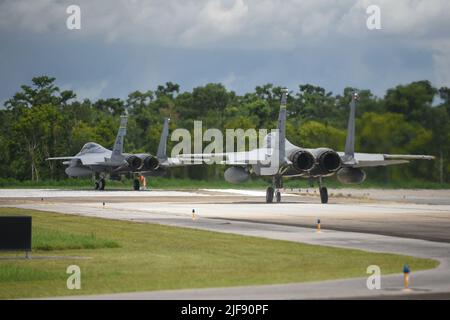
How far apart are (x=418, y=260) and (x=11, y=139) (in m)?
82.7

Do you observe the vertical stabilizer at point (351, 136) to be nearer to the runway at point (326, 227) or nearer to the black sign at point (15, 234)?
the runway at point (326, 227)

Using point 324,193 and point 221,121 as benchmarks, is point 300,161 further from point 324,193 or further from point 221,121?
point 221,121

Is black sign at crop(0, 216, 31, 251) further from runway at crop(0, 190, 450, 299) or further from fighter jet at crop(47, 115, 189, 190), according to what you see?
fighter jet at crop(47, 115, 189, 190)

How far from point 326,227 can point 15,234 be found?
12.6 meters

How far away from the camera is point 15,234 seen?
21188mm

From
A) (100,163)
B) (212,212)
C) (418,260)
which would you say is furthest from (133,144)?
(418,260)

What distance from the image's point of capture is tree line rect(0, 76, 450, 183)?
6738 centimetres

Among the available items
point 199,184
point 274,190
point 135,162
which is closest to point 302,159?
point 274,190

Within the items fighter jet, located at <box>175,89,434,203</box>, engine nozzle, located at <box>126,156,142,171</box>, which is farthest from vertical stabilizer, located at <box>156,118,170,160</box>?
fighter jet, located at <box>175,89,434,203</box>

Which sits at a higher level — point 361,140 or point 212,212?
point 361,140

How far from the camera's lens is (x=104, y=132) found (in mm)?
102000

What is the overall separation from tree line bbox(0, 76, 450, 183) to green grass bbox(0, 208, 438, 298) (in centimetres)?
4139
